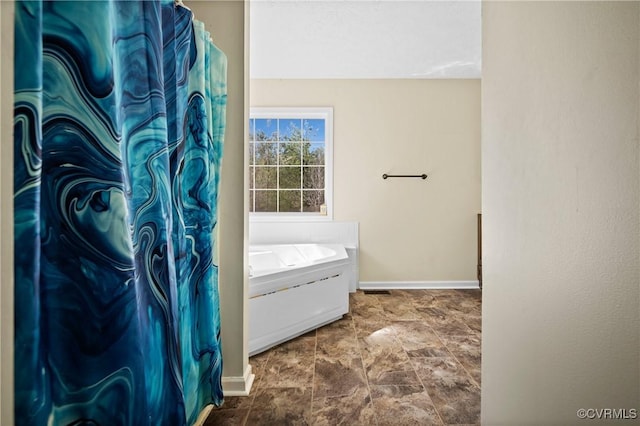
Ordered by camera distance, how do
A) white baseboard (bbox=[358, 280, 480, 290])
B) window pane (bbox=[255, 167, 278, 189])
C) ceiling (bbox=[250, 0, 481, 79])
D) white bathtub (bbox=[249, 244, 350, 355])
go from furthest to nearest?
window pane (bbox=[255, 167, 278, 189]) < white baseboard (bbox=[358, 280, 480, 290]) < ceiling (bbox=[250, 0, 481, 79]) < white bathtub (bbox=[249, 244, 350, 355])

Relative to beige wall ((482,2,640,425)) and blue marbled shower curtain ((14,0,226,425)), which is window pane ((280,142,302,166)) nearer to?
blue marbled shower curtain ((14,0,226,425))

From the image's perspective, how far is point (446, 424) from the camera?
140 centimetres

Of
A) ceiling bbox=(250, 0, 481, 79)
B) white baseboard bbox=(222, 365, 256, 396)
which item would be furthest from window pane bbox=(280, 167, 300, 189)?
white baseboard bbox=(222, 365, 256, 396)

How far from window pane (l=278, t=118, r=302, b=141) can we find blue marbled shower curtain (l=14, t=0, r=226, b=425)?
108 inches

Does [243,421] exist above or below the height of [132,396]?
below

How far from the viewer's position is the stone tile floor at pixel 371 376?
1.47m

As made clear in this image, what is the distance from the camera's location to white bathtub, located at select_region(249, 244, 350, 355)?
2.07 m

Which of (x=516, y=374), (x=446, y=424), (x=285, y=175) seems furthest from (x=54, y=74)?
(x=285, y=175)

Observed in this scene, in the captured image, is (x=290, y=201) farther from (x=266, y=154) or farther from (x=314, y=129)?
(x=314, y=129)

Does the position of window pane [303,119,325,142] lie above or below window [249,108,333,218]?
above

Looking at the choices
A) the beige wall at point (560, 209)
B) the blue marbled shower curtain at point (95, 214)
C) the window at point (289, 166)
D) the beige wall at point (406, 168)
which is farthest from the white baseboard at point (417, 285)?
the blue marbled shower curtain at point (95, 214)

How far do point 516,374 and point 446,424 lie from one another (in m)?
0.65

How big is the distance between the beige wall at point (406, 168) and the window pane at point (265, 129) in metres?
0.20

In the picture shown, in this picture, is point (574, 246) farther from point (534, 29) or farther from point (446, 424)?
point (446, 424)
